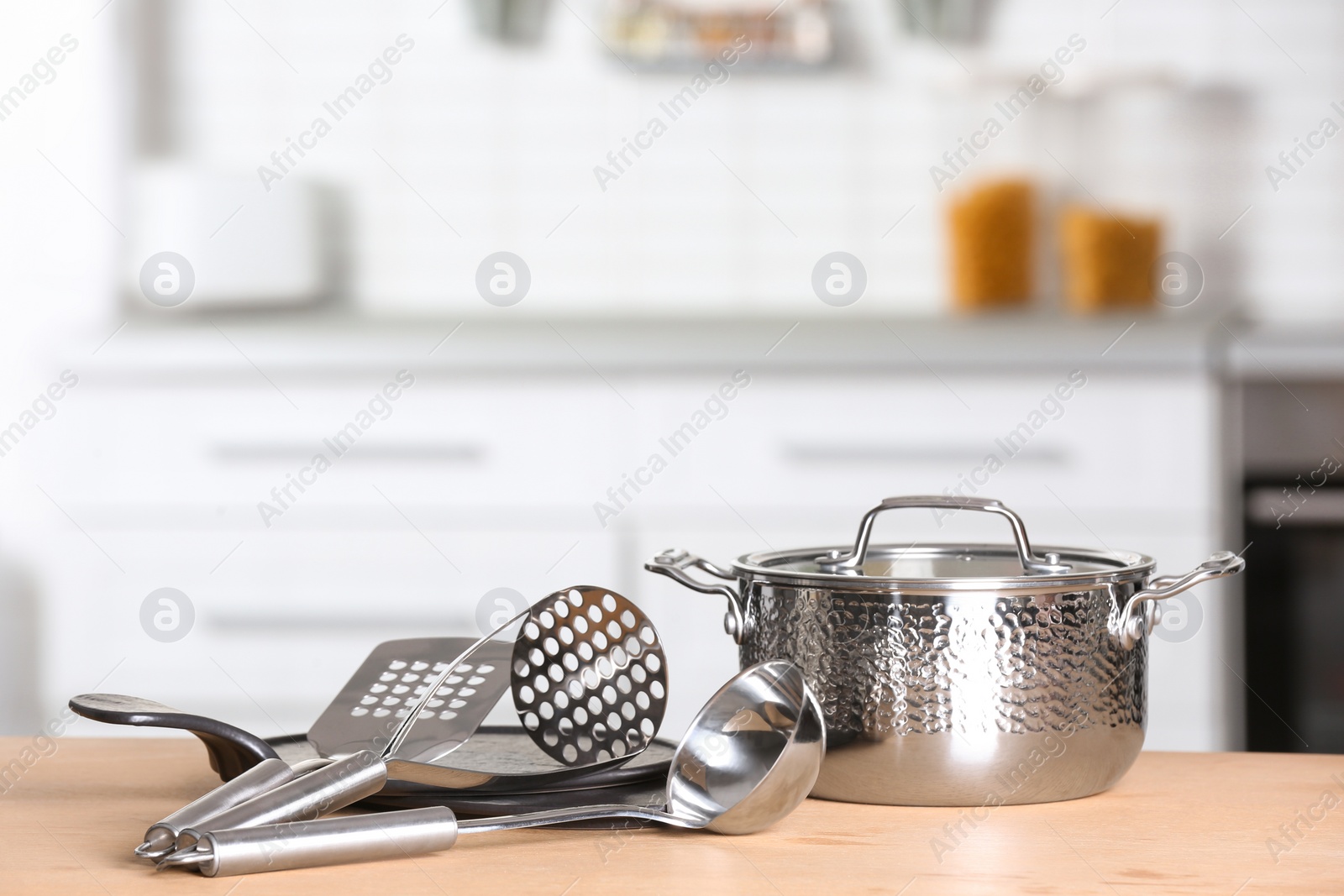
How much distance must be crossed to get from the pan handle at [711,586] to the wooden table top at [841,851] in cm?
9

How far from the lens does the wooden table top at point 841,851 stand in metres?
0.48

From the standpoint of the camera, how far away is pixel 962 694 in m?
0.59

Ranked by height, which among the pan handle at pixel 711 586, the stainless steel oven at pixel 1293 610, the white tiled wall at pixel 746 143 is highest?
the white tiled wall at pixel 746 143

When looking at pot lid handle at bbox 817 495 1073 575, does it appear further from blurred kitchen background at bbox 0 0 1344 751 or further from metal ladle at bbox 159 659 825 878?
blurred kitchen background at bbox 0 0 1344 751

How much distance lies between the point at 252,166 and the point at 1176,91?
1692mm

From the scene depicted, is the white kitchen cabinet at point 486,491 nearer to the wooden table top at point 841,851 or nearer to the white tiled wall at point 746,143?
the white tiled wall at point 746,143

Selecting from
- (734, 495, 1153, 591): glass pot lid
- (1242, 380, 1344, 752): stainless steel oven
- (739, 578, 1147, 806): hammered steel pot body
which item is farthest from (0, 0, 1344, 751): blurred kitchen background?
(739, 578, 1147, 806): hammered steel pot body

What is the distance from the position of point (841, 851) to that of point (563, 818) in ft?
0.35

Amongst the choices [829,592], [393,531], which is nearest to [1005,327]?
[393,531]

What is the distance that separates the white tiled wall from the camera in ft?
8.20

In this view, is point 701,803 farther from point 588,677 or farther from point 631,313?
point 631,313

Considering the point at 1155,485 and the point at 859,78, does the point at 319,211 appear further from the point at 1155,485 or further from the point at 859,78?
the point at 1155,485

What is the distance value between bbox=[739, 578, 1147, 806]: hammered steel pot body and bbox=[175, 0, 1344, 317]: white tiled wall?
1.97 meters

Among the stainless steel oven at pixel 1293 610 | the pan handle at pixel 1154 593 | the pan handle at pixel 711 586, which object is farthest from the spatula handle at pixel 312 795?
the stainless steel oven at pixel 1293 610
